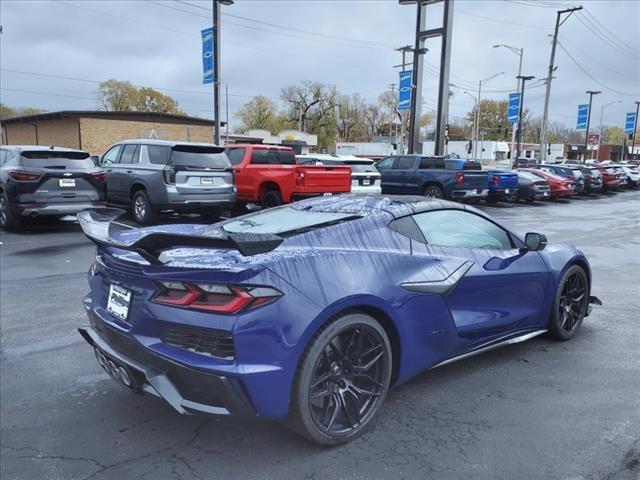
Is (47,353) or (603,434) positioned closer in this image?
(603,434)

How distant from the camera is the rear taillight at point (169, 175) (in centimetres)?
1066

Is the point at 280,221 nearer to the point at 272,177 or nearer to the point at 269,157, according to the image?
the point at 272,177

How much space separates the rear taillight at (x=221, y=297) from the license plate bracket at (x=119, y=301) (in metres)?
0.37

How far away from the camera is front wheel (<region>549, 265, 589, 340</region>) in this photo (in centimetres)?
459

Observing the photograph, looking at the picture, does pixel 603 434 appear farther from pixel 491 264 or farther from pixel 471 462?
pixel 491 264

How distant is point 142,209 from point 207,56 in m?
8.80

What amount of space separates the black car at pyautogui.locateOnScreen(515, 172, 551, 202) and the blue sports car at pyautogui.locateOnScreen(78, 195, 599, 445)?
1934 cm

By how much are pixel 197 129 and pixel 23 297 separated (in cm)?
3257

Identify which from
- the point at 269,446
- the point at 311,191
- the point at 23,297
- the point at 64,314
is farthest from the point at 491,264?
the point at 311,191

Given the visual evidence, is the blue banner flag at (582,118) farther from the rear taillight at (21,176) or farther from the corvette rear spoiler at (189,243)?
the corvette rear spoiler at (189,243)

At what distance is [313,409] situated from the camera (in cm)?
290

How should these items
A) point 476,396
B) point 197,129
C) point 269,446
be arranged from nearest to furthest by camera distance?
point 269,446 < point 476,396 < point 197,129

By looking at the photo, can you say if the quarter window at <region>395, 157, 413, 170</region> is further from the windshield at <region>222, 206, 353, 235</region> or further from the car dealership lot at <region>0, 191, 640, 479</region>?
the windshield at <region>222, 206, 353, 235</region>

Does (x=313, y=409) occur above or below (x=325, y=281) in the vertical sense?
below
